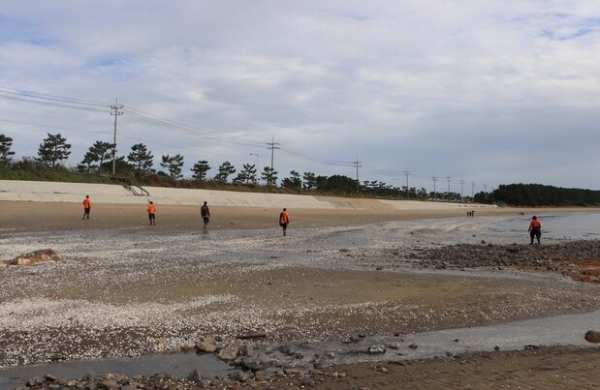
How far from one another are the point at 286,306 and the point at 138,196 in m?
46.7

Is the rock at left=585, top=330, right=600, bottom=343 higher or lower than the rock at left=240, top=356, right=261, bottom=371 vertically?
lower

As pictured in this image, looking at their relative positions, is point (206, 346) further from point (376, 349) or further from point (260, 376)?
point (376, 349)

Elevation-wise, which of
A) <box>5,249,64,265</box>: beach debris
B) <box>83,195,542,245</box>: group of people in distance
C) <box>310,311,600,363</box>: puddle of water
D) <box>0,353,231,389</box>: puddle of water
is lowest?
<box>310,311,600,363</box>: puddle of water

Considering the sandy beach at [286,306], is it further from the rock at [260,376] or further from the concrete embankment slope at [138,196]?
the concrete embankment slope at [138,196]

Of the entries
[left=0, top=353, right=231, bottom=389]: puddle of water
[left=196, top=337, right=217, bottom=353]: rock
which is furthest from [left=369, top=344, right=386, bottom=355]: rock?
→ [left=196, top=337, right=217, bottom=353]: rock

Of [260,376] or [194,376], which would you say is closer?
[194,376]

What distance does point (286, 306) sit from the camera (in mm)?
10812

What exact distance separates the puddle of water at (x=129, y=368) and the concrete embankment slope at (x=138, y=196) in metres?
39.3

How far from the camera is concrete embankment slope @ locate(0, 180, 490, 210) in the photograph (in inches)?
1800

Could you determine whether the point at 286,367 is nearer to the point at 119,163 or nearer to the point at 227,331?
the point at 227,331

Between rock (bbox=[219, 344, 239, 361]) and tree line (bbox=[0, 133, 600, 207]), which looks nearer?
rock (bbox=[219, 344, 239, 361])

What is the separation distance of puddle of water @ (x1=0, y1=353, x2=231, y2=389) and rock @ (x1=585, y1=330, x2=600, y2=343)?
19.5ft

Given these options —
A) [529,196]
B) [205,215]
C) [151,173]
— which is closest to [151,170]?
[151,173]

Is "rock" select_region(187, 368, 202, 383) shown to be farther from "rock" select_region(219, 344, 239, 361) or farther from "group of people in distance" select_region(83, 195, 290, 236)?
"group of people in distance" select_region(83, 195, 290, 236)
